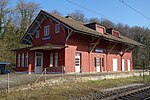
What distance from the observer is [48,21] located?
2867 cm

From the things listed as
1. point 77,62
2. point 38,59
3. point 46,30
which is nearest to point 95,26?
point 77,62

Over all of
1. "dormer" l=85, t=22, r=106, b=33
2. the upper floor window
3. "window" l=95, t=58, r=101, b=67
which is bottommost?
"window" l=95, t=58, r=101, b=67

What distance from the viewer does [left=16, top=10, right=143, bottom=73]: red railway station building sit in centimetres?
2552

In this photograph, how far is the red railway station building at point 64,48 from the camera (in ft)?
83.7

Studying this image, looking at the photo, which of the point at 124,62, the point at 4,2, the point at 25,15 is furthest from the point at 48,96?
the point at 25,15

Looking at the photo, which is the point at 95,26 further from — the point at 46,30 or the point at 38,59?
the point at 38,59

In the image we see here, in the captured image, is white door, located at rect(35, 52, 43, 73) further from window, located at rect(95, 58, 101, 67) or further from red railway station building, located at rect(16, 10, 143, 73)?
window, located at rect(95, 58, 101, 67)

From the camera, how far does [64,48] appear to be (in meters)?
25.3

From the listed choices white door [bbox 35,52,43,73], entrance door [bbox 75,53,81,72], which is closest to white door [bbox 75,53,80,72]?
entrance door [bbox 75,53,81,72]

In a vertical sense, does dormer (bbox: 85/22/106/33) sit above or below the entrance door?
above

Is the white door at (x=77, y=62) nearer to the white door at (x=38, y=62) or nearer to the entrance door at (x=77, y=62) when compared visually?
the entrance door at (x=77, y=62)

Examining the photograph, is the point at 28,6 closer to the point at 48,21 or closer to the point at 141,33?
the point at 48,21

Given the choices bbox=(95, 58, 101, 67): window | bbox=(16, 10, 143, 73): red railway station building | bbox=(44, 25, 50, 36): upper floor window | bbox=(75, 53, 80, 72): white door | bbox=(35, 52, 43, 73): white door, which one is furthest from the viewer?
bbox=(95, 58, 101, 67): window

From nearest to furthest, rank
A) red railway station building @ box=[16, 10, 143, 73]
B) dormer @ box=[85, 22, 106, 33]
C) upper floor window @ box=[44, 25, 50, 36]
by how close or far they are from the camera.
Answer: red railway station building @ box=[16, 10, 143, 73] < upper floor window @ box=[44, 25, 50, 36] < dormer @ box=[85, 22, 106, 33]
